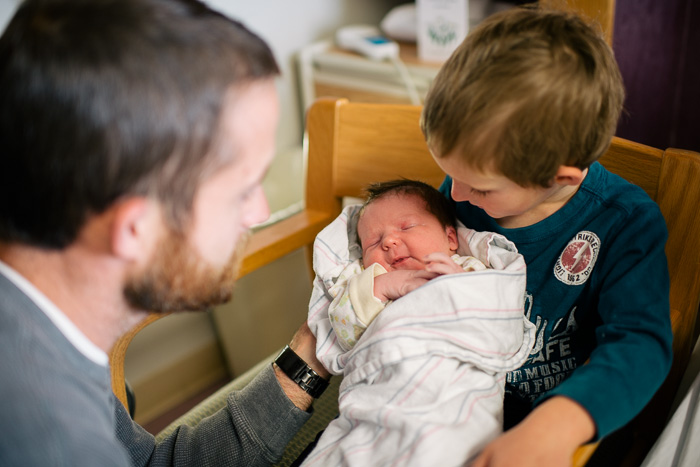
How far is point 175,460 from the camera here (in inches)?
33.5

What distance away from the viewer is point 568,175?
71 cm

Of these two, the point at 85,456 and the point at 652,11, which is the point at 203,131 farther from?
the point at 652,11

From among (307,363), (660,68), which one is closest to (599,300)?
(307,363)

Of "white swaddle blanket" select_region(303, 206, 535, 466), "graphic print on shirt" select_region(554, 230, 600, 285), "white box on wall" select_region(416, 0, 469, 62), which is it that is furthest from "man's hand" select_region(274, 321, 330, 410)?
"white box on wall" select_region(416, 0, 469, 62)

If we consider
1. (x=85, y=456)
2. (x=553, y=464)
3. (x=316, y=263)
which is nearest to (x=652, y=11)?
(x=316, y=263)

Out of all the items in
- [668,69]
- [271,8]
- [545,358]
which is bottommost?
[545,358]

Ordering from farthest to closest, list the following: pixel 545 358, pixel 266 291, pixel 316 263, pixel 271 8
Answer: pixel 271 8 → pixel 266 291 → pixel 316 263 → pixel 545 358

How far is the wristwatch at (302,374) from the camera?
0.91 m

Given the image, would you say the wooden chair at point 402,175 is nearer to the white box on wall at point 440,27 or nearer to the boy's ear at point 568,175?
the boy's ear at point 568,175

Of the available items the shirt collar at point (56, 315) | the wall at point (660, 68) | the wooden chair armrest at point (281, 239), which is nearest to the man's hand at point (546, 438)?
the shirt collar at point (56, 315)

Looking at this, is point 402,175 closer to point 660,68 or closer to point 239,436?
point 239,436

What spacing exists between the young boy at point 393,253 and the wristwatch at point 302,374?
93 mm

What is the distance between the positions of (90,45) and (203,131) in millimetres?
121

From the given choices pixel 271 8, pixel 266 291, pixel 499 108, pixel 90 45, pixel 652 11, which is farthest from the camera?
pixel 271 8
